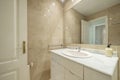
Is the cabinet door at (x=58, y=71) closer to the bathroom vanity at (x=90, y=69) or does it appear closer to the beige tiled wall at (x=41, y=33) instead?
→ the bathroom vanity at (x=90, y=69)

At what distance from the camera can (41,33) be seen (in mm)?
1741

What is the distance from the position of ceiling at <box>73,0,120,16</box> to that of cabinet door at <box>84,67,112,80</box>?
3.61 ft

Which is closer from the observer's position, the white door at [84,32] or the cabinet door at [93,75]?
the cabinet door at [93,75]

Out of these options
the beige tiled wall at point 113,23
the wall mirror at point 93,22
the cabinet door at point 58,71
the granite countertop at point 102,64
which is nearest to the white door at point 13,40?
the cabinet door at point 58,71

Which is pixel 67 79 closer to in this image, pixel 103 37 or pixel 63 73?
pixel 63 73

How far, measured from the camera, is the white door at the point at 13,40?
3.40 feet

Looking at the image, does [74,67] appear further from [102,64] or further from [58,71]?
[58,71]

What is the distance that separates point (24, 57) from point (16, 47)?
0.69 ft

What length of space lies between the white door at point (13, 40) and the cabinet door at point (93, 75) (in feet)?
3.21

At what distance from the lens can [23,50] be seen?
1224 mm

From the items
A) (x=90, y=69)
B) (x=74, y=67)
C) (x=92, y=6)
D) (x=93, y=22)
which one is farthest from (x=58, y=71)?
(x=92, y=6)

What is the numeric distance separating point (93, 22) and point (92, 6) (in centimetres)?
32

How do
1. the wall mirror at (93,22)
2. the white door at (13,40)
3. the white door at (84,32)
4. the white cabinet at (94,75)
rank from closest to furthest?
the white cabinet at (94,75)
the white door at (13,40)
the wall mirror at (93,22)
the white door at (84,32)

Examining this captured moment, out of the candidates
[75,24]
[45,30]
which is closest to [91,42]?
[75,24]
